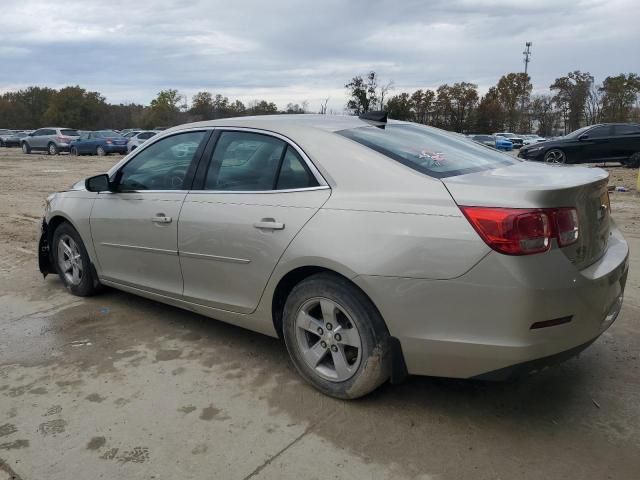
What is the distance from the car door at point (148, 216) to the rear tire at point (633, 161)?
17.0m

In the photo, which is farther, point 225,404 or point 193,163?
point 193,163

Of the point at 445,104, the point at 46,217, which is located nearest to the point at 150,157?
the point at 46,217

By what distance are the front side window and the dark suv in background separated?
14.9 meters

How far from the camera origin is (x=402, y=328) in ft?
9.20

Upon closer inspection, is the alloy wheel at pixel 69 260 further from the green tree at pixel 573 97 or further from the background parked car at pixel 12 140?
the green tree at pixel 573 97

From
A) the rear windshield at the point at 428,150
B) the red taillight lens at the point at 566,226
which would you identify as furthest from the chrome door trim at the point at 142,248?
the red taillight lens at the point at 566,226

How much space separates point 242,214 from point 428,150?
3.84ft

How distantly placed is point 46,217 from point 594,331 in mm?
4616

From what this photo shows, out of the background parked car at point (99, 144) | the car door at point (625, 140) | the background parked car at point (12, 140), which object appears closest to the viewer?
the car door at point (625, 140)

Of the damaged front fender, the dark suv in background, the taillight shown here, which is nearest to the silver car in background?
the taillight

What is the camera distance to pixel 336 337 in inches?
122

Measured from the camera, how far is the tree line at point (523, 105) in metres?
66.2

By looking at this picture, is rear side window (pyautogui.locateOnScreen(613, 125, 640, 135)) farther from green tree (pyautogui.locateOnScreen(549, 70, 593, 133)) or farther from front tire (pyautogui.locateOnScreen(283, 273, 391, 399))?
green tree (pyautogui.locateOnScreen(549, 70, 593, 133))

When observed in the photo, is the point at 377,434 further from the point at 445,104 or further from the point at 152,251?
the point at 445,104
